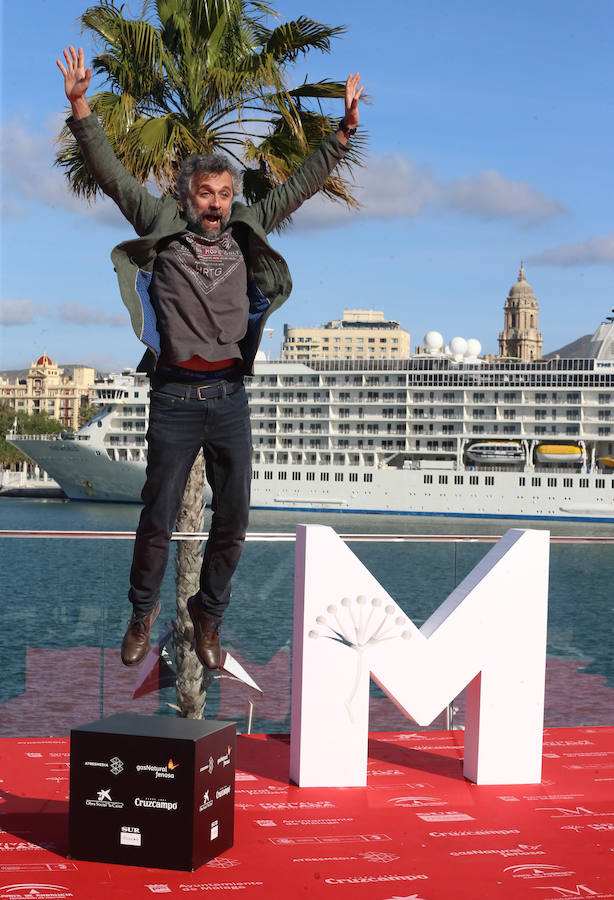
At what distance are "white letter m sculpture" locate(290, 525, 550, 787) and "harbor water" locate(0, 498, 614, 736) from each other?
16 centimetres

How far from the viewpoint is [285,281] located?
3148 millimetres

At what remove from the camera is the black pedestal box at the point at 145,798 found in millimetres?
2809

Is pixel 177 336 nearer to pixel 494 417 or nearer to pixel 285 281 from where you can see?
pixel 285 281

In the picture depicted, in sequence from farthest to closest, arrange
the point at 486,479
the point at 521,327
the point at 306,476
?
the point at 521,327 < the point at 306,476 < the point at 486,479

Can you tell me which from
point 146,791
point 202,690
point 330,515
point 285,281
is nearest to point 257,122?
point 202,690

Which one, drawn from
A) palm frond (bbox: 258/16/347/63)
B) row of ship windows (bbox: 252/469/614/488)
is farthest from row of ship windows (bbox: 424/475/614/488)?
palm frond (bbox: 258/16/347/63)

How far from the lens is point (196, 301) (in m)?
3.00

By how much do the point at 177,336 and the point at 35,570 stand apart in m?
2.97

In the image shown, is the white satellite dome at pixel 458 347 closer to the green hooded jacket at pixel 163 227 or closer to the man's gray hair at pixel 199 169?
the green hooded jacket at pixel 163 227

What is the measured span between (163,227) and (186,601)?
228 cm

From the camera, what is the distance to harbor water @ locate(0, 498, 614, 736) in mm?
4363

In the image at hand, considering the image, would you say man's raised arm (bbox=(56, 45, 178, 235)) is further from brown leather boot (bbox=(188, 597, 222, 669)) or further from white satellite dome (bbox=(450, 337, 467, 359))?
white satellite dome (bbox=(450, 337, 467, 359))

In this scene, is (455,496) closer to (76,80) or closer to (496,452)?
(496,452)

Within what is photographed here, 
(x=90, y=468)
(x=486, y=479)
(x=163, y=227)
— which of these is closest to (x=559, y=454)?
(x=486, y=479)
